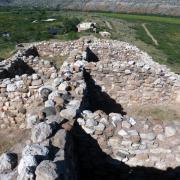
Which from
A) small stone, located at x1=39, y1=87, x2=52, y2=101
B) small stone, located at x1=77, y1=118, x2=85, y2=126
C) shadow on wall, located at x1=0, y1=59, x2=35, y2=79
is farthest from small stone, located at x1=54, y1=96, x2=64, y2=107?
shadow on wall, located at x1=0, y1=59, x2=35, y2=79

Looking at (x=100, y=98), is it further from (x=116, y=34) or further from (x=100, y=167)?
(x=116, y=34)

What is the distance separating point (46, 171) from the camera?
607 cm

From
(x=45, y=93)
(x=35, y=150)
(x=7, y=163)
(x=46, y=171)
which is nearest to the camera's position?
(x=46, y=171)

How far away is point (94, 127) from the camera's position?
860 cm

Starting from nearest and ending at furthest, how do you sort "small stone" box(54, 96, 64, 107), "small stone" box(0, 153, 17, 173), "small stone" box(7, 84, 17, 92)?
"small stone" box(0, 153, 17, 173) → "small stone" box(54, 96, 64, 107) → "small stone" box(7, 84, 17, 92)

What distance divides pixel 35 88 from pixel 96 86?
283 centimetres

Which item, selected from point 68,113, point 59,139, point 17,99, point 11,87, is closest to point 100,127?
point 68,113

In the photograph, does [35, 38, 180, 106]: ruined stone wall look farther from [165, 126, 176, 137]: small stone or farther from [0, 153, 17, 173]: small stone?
[0, 153, 17, 173]: small stone

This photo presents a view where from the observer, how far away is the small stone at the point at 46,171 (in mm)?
5988

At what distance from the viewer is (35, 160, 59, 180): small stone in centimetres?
599

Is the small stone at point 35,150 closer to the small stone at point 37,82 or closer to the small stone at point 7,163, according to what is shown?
the small stone at point 7,163

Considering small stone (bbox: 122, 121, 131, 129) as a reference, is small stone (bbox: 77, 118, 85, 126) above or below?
A: below

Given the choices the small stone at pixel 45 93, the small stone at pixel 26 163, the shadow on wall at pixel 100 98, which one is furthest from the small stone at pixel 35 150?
the shadow on wall at pixel 100 98

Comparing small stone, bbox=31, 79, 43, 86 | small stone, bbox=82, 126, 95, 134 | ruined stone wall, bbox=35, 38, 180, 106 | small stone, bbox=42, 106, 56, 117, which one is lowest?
ruined stone wall, bbox=35, 38, 180, 106
